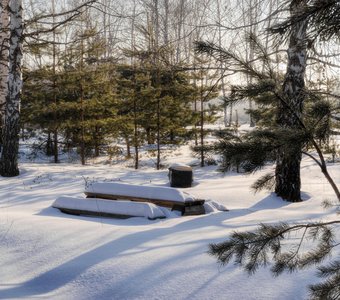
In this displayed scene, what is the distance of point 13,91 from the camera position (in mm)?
10117

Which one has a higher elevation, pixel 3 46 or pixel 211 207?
pixel 3 46

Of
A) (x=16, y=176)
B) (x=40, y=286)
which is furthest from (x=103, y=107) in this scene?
(x=40, y=286)

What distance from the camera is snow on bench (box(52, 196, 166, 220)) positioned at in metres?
6.02

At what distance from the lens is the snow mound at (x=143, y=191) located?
6566mm

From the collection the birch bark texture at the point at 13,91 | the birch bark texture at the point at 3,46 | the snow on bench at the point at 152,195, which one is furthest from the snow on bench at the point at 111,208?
the birch bark texture at the point at 3,46

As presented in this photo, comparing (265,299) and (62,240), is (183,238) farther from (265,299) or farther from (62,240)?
(265,299)

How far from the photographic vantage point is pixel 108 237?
15.3 feet

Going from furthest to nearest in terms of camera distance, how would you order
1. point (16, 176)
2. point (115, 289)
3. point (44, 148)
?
point (44, 148) → point (16, 176) → point (115, 289)

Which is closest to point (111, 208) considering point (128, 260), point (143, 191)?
point (143, 191)

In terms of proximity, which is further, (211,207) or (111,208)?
(211,207)

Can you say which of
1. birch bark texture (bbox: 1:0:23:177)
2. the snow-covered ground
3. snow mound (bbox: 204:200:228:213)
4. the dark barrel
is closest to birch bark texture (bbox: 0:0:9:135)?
birch bark texture (bbox: 1:0:23:177)

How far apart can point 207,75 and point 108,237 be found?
1190cm

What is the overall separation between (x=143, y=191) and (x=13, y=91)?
17.5ft

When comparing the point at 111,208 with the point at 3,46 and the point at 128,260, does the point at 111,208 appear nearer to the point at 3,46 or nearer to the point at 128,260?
the point at 128,260
